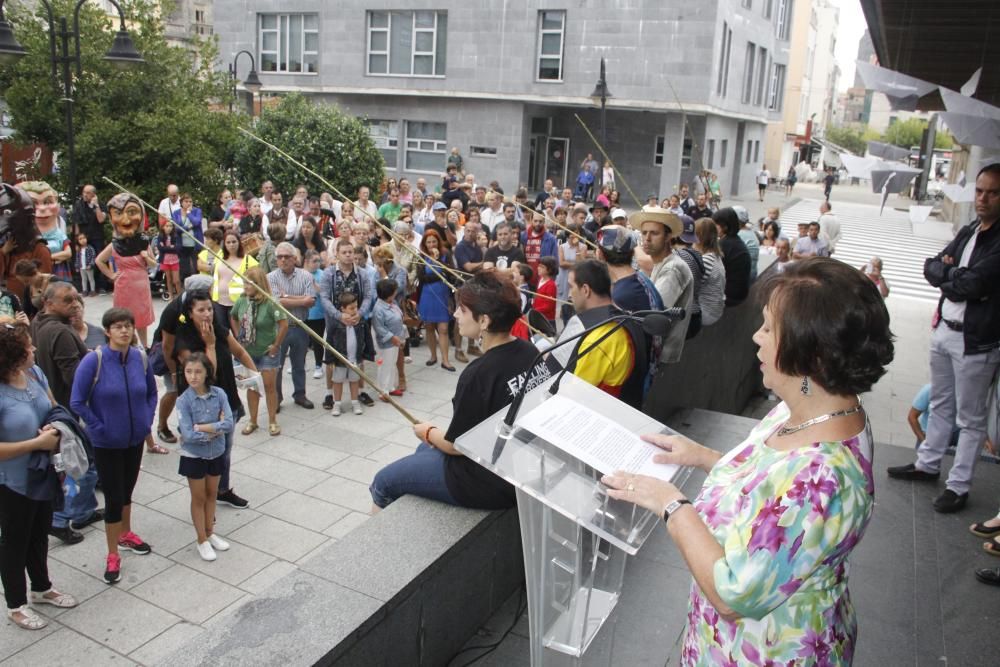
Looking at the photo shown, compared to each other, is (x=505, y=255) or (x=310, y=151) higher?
(x=310, y=151)

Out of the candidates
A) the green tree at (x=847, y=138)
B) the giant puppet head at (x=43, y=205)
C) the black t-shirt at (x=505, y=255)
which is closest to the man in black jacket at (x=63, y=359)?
the giant puppet head at (x=43, y=205)

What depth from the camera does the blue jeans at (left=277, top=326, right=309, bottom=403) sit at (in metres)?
8.63

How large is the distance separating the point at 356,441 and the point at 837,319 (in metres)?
6.73

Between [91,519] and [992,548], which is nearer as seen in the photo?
[992,548]

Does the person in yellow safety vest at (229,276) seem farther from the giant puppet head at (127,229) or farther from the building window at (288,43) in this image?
the building window at (288,43)

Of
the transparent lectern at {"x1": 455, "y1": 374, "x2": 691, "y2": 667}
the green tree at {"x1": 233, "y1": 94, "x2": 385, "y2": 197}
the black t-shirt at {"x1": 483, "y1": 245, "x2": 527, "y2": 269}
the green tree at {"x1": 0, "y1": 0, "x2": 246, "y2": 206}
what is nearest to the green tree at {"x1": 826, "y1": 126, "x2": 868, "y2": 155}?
the green tree at {"x1": 233, "y1": 94, "x2": 385, "y2": 197}

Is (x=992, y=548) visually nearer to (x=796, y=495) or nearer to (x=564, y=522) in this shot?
(x=564, y=522)

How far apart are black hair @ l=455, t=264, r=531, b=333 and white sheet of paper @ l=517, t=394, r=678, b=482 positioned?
1190 millimetres

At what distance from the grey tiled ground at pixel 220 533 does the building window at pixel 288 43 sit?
2753 centimetres

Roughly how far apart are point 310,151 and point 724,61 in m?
18.5

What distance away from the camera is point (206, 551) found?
580 cm

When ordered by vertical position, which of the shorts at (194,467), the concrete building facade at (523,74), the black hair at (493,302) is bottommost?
the shorts at (194,467)

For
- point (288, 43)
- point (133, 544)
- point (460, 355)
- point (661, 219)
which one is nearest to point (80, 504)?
point (133, 544)

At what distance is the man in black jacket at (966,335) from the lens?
4.79 m
